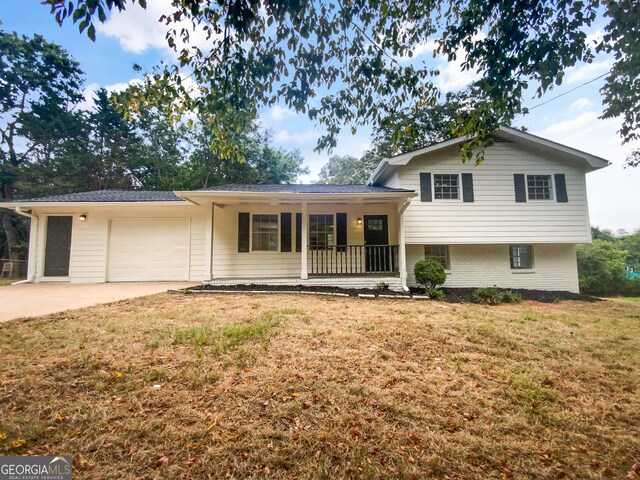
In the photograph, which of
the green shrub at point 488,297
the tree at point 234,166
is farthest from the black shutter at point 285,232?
the tree at point 234,166

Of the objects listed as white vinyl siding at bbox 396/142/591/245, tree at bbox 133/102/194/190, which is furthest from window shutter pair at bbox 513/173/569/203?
tree at bbox 133/102/194/190

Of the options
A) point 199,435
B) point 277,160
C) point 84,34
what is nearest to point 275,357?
point 199,435

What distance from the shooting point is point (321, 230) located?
32.7ft

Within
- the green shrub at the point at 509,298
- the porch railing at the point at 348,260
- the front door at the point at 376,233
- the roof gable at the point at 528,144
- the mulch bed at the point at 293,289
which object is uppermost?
the roof gable at the point at 528,144

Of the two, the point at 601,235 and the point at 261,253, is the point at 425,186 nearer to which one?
the point at 261,253

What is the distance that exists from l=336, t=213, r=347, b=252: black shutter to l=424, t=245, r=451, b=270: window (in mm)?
2915

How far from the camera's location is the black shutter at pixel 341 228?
9812 mm

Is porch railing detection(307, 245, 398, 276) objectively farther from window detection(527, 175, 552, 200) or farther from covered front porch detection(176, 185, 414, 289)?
window detection(527, 175, 552, 200)

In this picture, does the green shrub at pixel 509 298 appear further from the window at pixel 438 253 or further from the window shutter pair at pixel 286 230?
the window shutter pair at pixel 286 230

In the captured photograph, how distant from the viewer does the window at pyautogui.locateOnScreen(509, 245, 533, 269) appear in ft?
32.9

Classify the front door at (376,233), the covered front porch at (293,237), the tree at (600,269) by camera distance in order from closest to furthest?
the covered front porch at (293,237) → the front door at (376,233) → the tree at (600,269)

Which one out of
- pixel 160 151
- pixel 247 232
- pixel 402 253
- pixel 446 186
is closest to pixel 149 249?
pixel 247 232

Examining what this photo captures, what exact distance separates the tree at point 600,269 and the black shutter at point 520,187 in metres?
8.71

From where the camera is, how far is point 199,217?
383 inches
